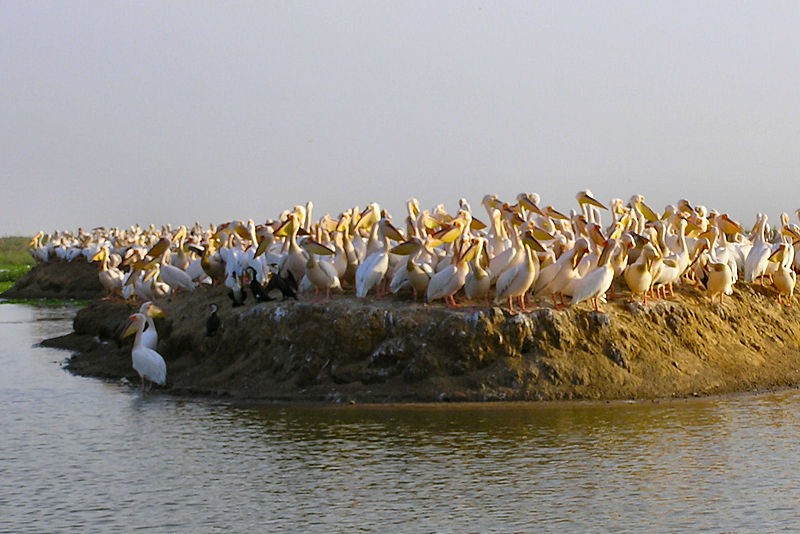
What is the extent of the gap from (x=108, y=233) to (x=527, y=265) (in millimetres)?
35931

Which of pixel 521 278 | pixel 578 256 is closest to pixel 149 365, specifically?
pixel 521 278

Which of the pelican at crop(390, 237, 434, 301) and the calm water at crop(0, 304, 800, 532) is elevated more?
the pelican at crop(390, 237, 434, 301)

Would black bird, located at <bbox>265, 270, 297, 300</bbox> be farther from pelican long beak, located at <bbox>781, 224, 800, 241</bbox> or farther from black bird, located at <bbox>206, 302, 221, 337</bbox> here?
pelican long beak, located at <bbox>781, 224, 800, 241</bbox>

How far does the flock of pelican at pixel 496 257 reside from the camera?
15805 mm

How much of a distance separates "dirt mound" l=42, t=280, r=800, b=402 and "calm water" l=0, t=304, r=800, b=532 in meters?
0.42

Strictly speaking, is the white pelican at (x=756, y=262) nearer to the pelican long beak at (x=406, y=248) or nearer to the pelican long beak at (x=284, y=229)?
the pelican long beak at (x=406, y=248)

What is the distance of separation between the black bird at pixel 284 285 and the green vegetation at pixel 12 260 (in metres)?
28.4

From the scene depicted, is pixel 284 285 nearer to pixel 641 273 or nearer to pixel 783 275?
pixel 641 273

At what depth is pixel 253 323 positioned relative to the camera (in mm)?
16562

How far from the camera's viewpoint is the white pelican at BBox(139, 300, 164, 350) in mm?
17859

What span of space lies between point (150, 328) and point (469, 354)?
16.9 feet

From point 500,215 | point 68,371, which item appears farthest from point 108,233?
point 500,215

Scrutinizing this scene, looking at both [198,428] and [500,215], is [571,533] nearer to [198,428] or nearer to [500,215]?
[198,428]

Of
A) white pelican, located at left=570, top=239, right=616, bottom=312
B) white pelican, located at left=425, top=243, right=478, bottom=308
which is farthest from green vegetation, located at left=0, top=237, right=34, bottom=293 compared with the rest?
white pelican, located at left=570, top=239, right=616, bottom=312
